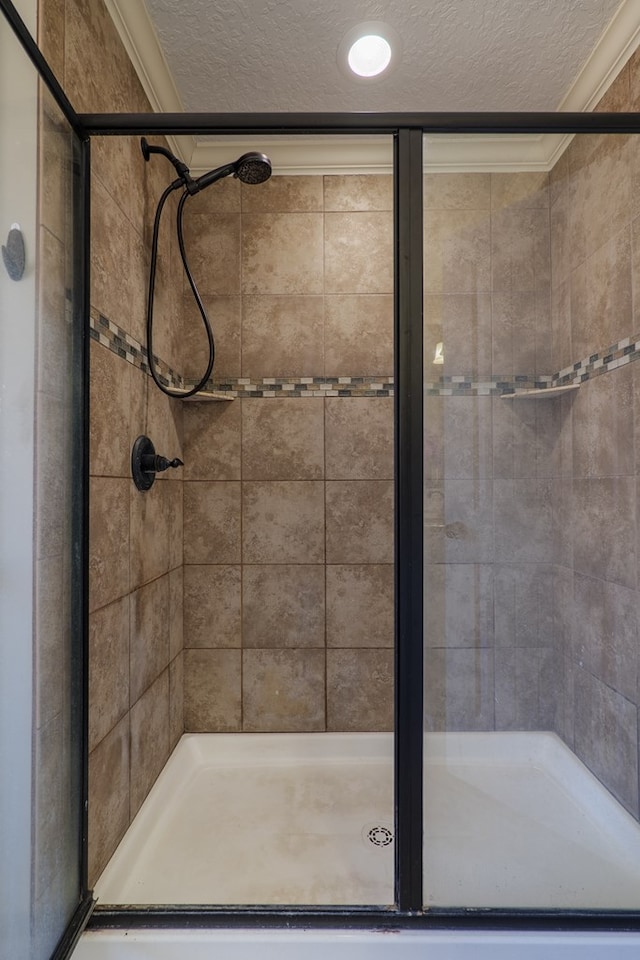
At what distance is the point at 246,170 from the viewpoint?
1.33 metres

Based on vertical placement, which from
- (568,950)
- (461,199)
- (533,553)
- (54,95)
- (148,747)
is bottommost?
(568,950)

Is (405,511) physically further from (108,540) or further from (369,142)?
(369,142)

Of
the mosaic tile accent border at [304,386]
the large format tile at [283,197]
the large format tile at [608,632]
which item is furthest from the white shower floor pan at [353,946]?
the large format tile at [283,197]

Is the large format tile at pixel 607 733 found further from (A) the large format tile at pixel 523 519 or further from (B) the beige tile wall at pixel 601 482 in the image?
(A) the large format tile at pixel 523 519

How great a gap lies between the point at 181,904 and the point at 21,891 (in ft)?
1.22

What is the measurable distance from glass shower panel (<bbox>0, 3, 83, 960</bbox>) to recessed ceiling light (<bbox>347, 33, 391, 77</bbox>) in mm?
912

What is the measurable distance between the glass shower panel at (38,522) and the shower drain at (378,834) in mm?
761

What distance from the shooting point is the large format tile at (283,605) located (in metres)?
1.77

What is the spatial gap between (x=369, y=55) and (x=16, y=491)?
1554 mm

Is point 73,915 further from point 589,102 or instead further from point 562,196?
point 589,102

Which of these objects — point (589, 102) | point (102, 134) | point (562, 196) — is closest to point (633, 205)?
point (562, 196)

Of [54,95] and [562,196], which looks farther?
[562,196]

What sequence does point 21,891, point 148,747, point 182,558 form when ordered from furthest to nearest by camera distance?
→ point 182,558 → point 148,747 → point 21,891

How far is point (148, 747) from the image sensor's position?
1409 mm
